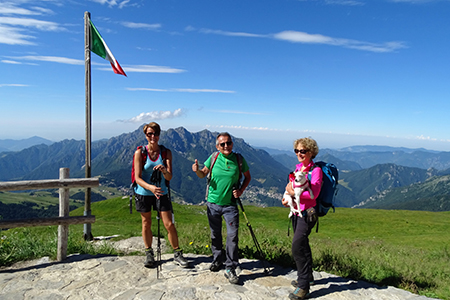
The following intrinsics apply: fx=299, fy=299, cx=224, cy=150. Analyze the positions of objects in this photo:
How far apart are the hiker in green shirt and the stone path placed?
0.64 meters

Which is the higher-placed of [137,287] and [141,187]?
[141,187]

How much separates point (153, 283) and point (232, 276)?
1.69m

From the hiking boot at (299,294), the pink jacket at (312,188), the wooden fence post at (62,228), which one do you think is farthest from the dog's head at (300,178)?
the wooden fence post at (62,228)

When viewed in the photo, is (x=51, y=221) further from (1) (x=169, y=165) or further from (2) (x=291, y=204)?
(2) (x=291, y=204)

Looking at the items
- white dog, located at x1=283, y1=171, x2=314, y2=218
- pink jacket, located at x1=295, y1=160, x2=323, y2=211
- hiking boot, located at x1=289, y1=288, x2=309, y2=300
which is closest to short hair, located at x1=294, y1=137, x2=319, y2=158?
pink jacket, located at x1=295, y1=160, x2=323, y2=211

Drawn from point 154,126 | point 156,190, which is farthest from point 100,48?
point 156,190

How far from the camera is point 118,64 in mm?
11625

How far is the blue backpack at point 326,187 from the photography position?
5.58 meters

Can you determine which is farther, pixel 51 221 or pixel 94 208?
pixel 94 208

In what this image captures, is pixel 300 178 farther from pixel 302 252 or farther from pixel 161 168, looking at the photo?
pixel 161 168

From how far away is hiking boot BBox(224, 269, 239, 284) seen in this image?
6.35 m

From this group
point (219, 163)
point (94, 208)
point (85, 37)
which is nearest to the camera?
point (219, 163)

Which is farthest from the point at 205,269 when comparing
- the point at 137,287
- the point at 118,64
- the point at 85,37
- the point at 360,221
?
the point at 360,221

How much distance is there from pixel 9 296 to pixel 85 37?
30.7ft
